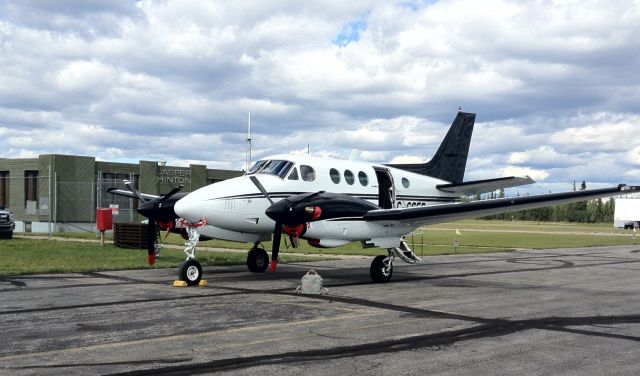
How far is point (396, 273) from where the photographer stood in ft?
64.5

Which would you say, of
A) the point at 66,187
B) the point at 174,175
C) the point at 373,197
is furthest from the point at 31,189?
the point at 373,197

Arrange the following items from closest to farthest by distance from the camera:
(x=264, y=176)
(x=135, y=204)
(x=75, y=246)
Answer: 1. (x=264, y=176)
2. (x=75, y=246)
3. (x=135, y=204)

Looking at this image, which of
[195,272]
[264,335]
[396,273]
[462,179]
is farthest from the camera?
[462,179]

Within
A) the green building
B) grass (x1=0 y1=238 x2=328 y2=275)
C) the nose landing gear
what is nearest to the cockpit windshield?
the nose landing gear

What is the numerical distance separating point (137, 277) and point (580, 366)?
1311cm

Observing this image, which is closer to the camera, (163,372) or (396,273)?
(163,372)

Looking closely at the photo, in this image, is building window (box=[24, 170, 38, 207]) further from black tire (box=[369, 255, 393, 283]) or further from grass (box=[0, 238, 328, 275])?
black tire (box=[369, 255, 393, 283])

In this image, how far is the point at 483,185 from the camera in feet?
68.2

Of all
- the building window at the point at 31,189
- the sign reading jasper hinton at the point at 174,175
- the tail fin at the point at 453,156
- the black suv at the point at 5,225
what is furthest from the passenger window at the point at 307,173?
the sign reading jasper hinton at the point at 174,175

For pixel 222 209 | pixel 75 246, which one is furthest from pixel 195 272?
pixel 75 246

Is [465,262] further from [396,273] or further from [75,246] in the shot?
[75,246]

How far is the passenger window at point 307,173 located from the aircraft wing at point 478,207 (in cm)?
219

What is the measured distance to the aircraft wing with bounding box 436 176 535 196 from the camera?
62.6ft

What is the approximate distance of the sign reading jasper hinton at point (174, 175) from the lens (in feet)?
201
